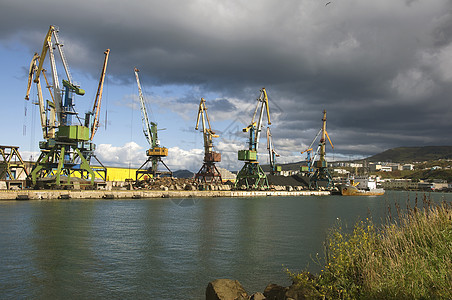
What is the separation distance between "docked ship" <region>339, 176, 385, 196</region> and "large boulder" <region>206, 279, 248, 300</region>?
140m

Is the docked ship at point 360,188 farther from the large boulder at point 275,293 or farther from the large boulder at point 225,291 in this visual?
the large boulder at point 225,291

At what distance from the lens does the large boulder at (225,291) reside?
12.1 metres

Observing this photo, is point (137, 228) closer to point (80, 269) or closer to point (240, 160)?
point (80, 269)

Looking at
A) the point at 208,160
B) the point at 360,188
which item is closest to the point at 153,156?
the point at 208,160

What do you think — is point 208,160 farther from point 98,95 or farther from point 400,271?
point 400,271

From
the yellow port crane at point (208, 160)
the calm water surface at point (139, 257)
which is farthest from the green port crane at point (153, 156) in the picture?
the calm water surface at point (139, 257)

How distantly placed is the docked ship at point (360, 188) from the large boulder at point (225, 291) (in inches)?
5522

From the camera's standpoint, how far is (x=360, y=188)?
496ft

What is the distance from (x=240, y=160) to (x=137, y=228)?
9350 cm

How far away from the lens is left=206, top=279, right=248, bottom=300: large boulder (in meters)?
12.1

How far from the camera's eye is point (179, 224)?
126ft

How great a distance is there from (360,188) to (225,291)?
152m

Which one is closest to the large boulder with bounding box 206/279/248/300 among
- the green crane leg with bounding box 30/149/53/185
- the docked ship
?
the green crane leg with bounding box 30/149/53/185

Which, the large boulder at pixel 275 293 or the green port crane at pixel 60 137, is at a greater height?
the green port crane at pixel 60 137
